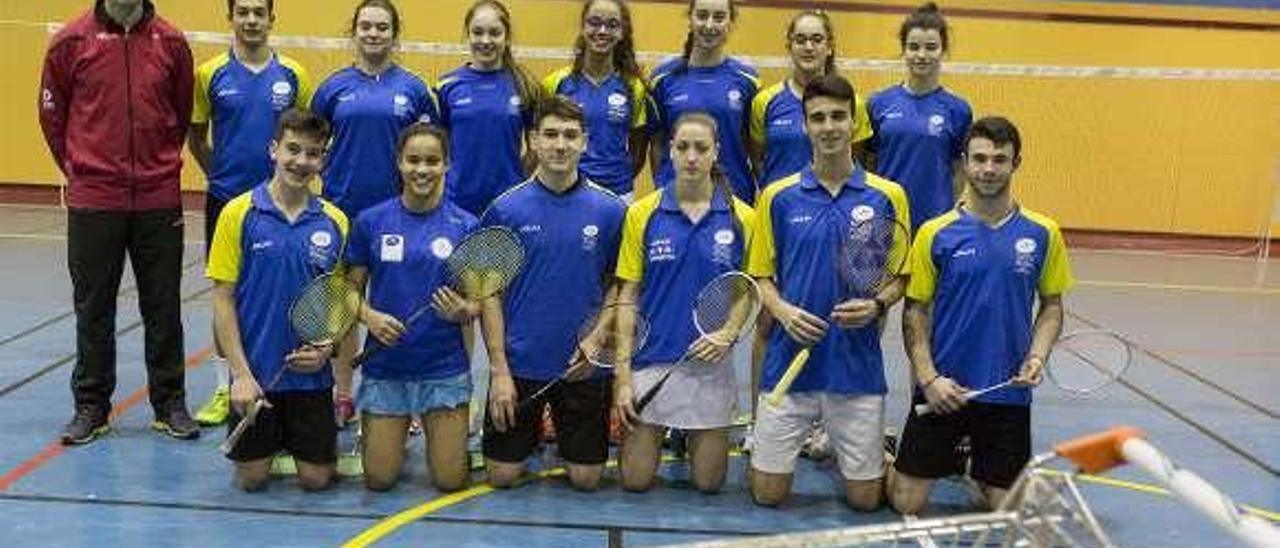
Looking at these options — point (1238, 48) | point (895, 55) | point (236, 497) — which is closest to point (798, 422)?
point (236, 497)

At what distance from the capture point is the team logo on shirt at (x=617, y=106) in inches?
253

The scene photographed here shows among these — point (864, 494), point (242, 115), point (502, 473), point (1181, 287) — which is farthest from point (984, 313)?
point (1181, 287)

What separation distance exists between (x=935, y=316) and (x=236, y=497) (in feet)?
10.2

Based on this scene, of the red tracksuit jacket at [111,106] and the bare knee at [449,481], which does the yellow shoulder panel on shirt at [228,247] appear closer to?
the red tracksuit jacket at [111,106]

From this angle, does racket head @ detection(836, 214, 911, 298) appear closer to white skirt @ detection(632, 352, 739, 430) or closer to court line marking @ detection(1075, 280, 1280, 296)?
white skirt @ detection(632, 352, 739, 430)

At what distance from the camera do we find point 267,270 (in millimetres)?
5348

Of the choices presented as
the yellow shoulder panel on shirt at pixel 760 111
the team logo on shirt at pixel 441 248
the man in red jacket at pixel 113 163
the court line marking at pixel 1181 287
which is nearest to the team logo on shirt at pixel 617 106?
the yellow shoulder panel on shirt at pixel 760 111

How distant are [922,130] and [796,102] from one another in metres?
0.65

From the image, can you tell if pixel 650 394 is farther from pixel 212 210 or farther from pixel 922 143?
pixel 212 210

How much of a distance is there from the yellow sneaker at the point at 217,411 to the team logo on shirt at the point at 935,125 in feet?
12.6

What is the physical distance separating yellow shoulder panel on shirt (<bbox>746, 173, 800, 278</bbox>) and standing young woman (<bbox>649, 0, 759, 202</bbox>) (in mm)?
960

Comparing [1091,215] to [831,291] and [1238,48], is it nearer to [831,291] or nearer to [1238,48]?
[1238,48]

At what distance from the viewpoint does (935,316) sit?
5.28m

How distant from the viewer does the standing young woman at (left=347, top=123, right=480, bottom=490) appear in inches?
214
